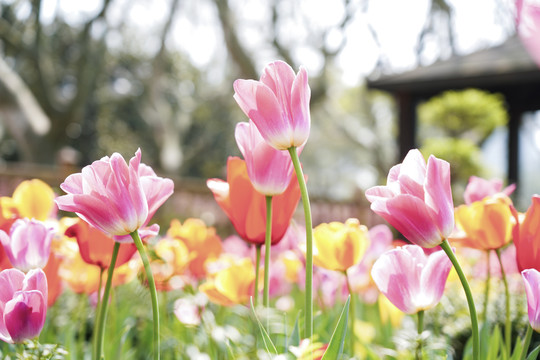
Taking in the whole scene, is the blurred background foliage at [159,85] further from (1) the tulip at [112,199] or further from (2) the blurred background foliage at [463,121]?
(1) the tulip at [112,199]

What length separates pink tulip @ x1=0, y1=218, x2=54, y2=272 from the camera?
2.99ft

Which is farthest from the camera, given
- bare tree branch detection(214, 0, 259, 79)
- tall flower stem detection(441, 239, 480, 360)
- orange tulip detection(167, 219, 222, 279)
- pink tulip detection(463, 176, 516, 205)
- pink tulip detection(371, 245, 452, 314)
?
bare tree branch detection(214, 0, 259, 79)

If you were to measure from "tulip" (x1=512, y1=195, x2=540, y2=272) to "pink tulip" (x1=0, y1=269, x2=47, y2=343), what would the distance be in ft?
2.09

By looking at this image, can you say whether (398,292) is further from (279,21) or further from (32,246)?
(279,21)

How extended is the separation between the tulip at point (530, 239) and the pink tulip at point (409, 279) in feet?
0.37

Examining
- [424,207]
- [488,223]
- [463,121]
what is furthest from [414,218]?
[463,121]

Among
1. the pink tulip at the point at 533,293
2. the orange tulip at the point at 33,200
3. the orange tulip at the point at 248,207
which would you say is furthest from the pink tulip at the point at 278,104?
the orange tulip at the point at 33,200

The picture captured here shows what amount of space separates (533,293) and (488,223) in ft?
0.94

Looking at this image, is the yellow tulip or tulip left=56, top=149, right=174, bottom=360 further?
the yellow tulip

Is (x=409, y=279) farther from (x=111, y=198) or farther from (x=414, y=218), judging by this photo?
(x=111, y=198)

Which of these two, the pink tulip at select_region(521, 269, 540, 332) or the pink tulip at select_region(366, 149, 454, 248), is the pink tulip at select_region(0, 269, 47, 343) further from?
the pink tulip at select_region(521, 269, 540, 332)

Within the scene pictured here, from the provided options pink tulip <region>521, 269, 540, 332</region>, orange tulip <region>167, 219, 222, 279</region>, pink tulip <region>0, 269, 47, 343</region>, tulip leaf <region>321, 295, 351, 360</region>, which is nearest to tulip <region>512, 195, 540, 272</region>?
pink tulip <region>521, 269, 540, 332</region>

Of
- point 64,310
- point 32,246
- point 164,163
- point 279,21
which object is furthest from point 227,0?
point 32,246

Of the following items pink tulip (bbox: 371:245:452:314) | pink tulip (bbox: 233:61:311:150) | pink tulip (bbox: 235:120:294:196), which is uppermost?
pink tulip (bbox: 233:61:311:150)
